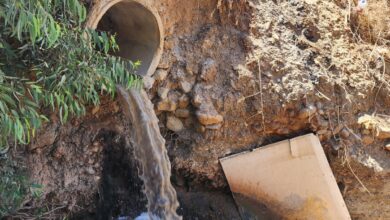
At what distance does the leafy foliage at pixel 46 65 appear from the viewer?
7.64 ft

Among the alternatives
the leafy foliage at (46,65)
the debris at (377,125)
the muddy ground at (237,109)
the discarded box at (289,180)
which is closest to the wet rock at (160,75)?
the muddy ground at (237,109)

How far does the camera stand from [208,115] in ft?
12.8

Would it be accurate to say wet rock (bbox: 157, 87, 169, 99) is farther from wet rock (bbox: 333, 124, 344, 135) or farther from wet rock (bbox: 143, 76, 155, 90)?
wet rock (bbox: 333, 124, 344, 135)

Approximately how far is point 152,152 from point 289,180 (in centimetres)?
110

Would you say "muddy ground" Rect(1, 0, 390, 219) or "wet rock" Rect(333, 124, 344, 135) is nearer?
"muddy ground" Rect(1, 0, 390, 219)

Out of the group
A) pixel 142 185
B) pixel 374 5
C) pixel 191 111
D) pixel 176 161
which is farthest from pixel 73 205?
pixel 374 5

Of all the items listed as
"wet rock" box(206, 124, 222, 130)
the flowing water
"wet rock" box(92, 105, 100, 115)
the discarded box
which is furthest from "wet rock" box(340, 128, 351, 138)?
"wet rock" box(92, 105, 100, 115)

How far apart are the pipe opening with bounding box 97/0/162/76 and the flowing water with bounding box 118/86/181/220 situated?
28 cm

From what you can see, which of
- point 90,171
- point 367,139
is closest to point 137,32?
point 90,171

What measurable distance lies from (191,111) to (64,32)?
4.91ft

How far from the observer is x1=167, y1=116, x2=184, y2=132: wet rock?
397 cm

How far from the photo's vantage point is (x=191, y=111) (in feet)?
13.0

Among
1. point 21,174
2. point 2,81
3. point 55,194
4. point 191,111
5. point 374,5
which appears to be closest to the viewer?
point 2,81

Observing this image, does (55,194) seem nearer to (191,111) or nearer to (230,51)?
(191,111)
